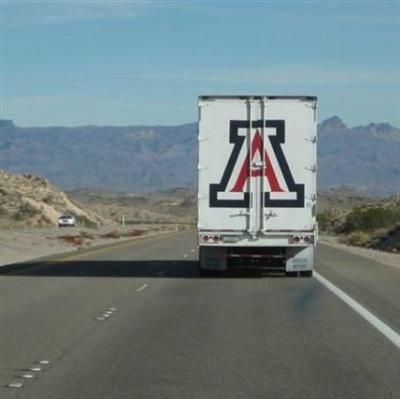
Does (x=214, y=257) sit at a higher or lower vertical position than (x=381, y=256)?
higher

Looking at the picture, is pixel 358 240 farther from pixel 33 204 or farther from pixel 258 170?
pixel 258 170

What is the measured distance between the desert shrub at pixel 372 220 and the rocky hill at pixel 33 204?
2712 cm

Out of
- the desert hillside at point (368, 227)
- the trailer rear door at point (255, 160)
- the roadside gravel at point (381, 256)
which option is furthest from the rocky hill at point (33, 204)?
the trailer rear door at point (255, 160)

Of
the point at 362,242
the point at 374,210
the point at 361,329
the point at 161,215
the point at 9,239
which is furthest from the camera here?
the point at 161,215

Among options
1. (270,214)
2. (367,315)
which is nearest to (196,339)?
(367,315)

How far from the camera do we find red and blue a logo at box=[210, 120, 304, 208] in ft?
86.6

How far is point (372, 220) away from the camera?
92000mm

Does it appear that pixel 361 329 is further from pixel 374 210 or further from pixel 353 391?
pixel 374 210

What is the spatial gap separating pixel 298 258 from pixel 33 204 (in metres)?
85.9

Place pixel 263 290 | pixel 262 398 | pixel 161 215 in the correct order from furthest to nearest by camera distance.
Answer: pixel 161 215 → pixel 263 290 → pixel 262 398

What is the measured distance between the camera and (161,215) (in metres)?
180

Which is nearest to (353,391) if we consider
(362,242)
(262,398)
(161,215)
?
(262,398)

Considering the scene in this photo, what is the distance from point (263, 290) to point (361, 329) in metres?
7.91

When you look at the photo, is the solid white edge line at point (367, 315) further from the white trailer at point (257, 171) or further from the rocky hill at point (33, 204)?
the rocky hill at point (33, 204)
